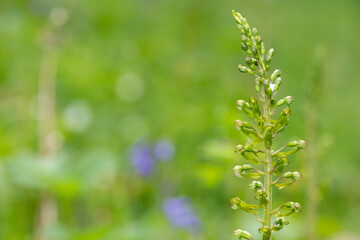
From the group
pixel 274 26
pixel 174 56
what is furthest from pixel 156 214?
pixel 274 26

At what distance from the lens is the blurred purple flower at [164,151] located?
3.47 metres

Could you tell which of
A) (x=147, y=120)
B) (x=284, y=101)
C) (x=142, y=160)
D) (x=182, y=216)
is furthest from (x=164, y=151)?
(x=284, y=101)

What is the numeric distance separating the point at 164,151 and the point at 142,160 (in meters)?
0.15

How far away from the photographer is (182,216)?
9.38ft

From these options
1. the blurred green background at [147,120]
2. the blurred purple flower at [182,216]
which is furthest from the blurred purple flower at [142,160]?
the blurred purple flower at [182,216]

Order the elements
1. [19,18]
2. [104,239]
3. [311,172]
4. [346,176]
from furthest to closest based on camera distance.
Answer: [19,18], [346,176], [104,239], [311,172]

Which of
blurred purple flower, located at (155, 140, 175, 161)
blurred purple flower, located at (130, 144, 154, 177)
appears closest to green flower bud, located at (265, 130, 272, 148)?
blurred purple flower, located at (155, 140, 175, 161)

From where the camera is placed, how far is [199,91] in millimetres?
5887

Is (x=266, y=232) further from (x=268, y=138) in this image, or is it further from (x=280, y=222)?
(x=268, y=138)

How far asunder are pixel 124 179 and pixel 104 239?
4.16ft

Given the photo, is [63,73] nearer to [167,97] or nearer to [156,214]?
[167,97]

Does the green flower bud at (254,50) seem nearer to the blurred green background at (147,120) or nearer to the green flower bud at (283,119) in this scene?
the green flower bud at (283,119)

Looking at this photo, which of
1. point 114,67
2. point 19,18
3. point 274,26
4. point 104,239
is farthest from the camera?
point 274,26

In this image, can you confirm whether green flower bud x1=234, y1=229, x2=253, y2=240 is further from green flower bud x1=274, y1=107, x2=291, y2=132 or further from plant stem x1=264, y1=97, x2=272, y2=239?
green flower bud x1=274, y1=107, x2=291, y2=132
